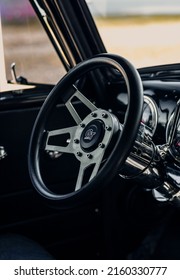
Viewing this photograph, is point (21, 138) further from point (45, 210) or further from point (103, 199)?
point (103, 199)

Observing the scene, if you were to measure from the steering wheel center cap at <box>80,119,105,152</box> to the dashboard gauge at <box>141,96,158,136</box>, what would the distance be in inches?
14.5

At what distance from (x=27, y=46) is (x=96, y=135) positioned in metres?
0.85

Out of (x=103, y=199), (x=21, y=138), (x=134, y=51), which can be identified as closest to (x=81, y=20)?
(x=134, y=51)

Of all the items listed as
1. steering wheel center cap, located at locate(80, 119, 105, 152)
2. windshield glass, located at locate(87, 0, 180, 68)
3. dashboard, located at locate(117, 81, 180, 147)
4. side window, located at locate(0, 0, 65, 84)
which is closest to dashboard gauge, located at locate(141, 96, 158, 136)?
dashboard, located at locate(117, 81, 180, 147)

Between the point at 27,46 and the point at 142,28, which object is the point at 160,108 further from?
the point at 27,46

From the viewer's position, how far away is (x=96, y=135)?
1.16m

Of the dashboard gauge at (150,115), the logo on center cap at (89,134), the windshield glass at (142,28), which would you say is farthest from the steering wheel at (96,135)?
the windshield glass at (142,28)

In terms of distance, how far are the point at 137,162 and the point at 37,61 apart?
3.03ft

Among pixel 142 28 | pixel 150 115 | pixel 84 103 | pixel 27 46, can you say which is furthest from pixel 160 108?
pixel 27 46

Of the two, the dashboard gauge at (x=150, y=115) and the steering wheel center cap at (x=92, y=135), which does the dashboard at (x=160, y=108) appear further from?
the steering wheel center cap at (x=92, y=135)

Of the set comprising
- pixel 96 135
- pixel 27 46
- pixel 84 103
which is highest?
pixel 27 46

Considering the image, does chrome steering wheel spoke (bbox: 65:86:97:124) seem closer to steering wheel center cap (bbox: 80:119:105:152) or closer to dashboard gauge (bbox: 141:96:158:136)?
steering wheel center cap (bbox: 80:119:105:152)

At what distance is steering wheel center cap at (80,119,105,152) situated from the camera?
3.80ft

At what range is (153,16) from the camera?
1.93 m
